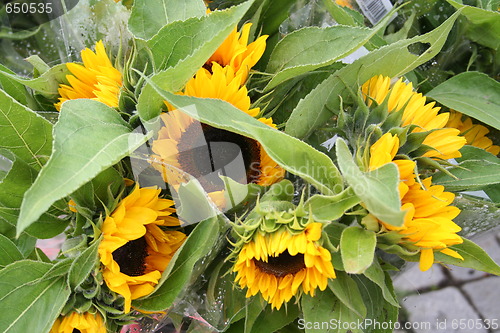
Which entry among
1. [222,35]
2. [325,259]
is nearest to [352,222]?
[325,259]

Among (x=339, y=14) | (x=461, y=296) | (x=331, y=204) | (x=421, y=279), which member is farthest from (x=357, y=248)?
(x=461, y=296)

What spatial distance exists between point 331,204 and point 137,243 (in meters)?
0.18

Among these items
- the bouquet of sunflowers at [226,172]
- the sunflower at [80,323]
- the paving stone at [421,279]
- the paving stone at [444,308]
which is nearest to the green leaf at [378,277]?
the bouquet of sunflowers at [226,172]

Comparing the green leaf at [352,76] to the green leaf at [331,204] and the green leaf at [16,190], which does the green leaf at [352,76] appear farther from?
the green leaf at [16,190]

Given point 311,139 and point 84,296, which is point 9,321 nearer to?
point 84,296

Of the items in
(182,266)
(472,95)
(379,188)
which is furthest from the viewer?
(472,95)

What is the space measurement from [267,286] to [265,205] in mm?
68

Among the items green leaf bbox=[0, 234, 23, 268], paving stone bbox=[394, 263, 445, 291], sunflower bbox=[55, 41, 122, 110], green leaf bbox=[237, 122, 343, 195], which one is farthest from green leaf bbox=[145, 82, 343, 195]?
paving stone bbox=[394, 263, 445, 291]

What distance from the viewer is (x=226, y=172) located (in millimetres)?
437

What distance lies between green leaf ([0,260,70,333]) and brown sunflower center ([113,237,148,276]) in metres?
0.05

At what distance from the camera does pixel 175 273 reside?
425 millimetres

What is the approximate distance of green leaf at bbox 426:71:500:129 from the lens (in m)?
0.51

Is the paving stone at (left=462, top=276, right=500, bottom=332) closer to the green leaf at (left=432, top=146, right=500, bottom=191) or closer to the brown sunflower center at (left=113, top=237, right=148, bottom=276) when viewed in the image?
the green leaf at (left=432, top=146, right=500, bottom=191)

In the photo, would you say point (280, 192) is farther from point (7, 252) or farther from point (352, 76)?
point (7, 252)
